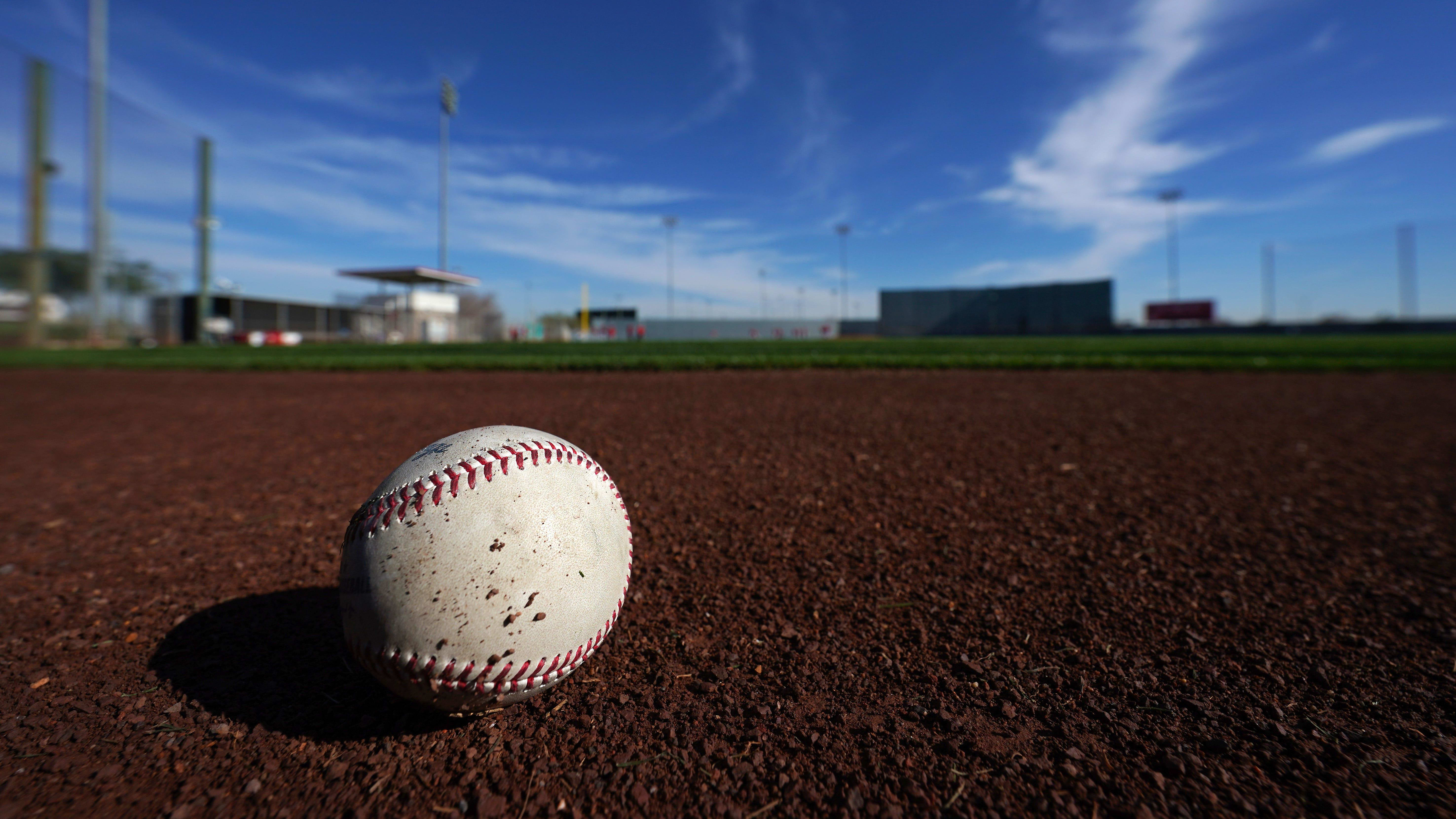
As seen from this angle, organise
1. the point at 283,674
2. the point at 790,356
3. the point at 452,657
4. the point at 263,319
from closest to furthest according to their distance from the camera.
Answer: the point at 452,657 < the point at 283,674 < the point at 790,356 < the point at 263,319

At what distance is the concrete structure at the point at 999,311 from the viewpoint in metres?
47.0

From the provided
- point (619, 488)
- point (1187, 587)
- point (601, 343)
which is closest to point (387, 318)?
point (601, 343)

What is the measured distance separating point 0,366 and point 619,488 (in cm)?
1994

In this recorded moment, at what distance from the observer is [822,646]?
208cm

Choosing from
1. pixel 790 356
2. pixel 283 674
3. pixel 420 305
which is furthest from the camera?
pixel 420 305

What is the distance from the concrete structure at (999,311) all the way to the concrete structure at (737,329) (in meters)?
7.99

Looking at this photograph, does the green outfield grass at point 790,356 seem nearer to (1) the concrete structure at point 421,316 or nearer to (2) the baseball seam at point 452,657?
(1) the concrete structure at point 421,316

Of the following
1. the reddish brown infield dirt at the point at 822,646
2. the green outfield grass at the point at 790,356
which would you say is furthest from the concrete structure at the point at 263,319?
the reddish brown infield dirt at the point at 822,646

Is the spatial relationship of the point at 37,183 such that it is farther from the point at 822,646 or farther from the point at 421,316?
the point at 822,646

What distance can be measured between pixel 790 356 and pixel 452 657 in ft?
36.0

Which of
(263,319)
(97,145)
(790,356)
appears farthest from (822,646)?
(263,319)

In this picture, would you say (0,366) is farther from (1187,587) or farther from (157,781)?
(1187,587)

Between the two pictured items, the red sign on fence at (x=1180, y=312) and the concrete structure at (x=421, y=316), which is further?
the red sign on fence at (x=1180, y=312)

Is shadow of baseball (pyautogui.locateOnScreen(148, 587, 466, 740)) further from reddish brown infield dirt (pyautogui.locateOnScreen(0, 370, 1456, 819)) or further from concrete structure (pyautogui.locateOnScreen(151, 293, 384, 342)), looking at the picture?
concrete structure (pyautogui.locateOnScreen(151, 293, 384, 342))
